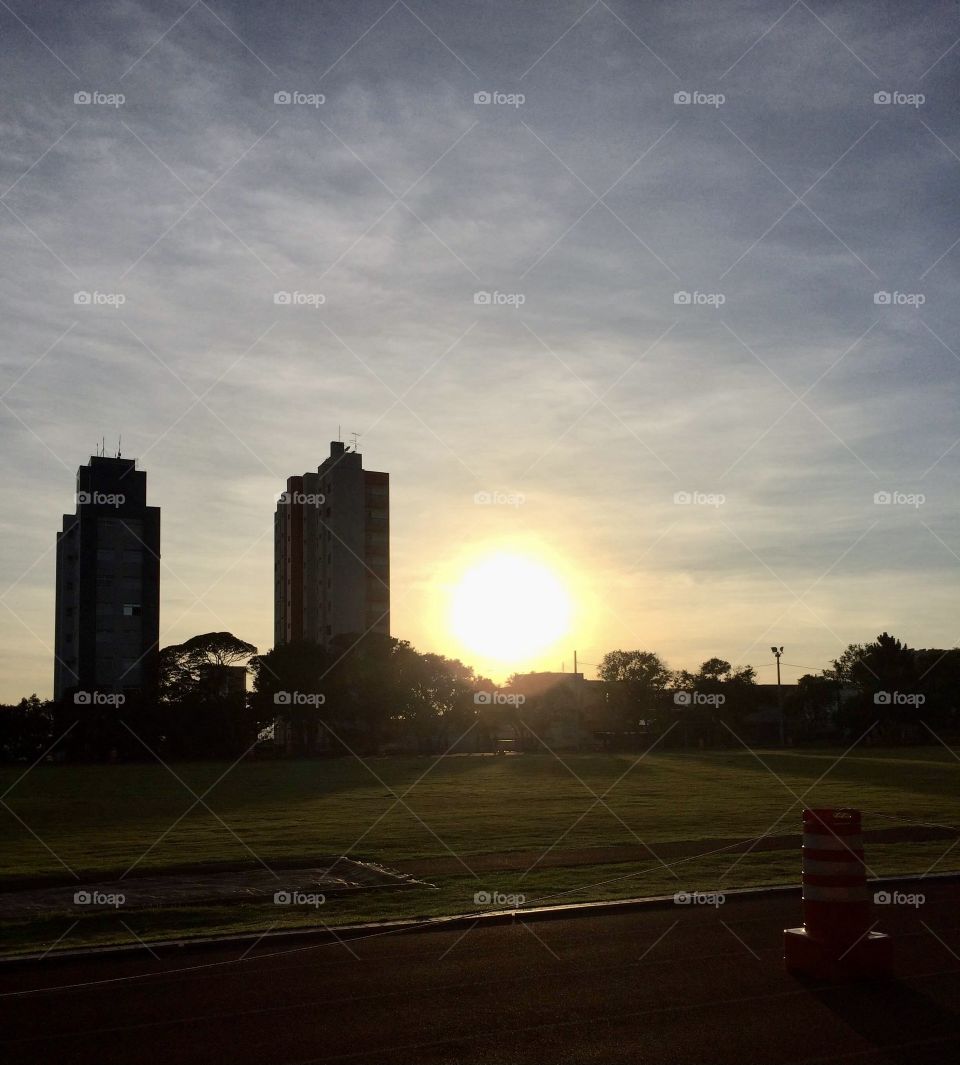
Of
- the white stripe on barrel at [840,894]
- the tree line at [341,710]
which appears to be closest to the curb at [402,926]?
the white stripe on barrel at [840,894]

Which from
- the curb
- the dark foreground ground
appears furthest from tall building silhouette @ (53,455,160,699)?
the dark foreground ground

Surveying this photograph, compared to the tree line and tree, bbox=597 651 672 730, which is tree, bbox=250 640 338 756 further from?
Result: tree, bbox=597 651 672 730

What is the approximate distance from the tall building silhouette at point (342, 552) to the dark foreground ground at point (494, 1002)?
92.6m

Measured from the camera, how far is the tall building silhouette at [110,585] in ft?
335

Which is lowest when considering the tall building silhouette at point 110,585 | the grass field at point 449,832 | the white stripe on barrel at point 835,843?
the grass field at point 449,832

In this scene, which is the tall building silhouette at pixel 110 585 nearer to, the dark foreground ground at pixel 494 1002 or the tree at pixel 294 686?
the tree at pixel 294 686

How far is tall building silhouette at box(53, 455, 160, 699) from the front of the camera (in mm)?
102062

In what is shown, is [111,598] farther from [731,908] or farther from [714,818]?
[731,908]

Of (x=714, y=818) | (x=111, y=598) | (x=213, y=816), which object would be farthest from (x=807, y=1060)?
(x=111, y=598)

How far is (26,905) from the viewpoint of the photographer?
40.5 ft

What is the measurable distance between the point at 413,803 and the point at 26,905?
56.6 ft

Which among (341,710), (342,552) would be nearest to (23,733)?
(341,710)

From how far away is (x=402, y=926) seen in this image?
1053 cm

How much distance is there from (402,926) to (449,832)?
33.8 ft
